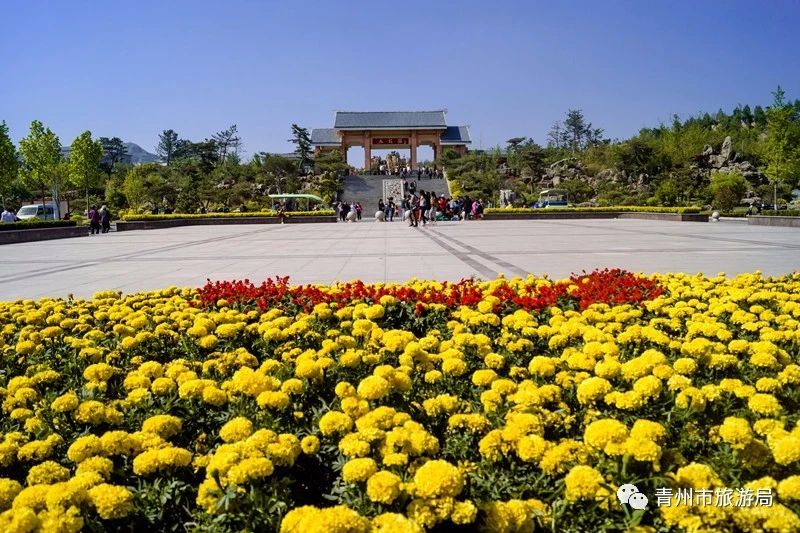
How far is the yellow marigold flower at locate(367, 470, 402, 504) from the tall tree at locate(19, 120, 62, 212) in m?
36.8

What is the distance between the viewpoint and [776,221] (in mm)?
17469

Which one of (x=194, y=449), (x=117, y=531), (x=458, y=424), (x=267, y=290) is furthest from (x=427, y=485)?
(x=267, y=290)

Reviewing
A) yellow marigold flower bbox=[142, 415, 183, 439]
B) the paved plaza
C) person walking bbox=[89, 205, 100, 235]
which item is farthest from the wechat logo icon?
person walking bbox=[89, 205, 100, 235]

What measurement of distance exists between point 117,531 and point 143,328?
2186 mm

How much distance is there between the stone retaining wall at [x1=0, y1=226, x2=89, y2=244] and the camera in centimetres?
1590

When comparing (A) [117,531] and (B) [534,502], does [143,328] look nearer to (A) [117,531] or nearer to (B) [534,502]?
(A) [117,531]

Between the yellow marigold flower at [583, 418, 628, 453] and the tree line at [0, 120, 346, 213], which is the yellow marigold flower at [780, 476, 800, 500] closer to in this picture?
the yellow marigold flower at [583, 418, 628, 453]

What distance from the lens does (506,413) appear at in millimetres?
2051

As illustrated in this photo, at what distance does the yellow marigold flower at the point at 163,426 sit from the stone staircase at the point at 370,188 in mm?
31173

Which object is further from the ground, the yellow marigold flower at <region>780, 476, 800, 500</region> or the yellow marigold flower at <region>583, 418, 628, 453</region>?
the yellow marigold flower at <region>583, 418, 628, 453</region>

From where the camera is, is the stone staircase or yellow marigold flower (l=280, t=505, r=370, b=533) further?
the stone staircase

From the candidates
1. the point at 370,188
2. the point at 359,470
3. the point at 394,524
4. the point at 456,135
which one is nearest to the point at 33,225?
the point at 359,470

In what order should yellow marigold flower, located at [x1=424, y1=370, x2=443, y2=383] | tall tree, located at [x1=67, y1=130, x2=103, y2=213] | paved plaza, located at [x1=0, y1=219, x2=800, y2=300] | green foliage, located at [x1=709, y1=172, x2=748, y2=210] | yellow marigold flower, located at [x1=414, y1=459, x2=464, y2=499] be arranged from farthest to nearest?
Result: tall tree, located at [x1=67, y1=130, x2=103, y2=213] < green foliage, located at [x1=709, y1=172, x2=748, y2=210] < paved plaza, located at [x1=0, y1=219, x2=800, y2=300] < yellow marigold flower, located at [x1=424, y1=370, x2=443, y2=383] < yellow marigold flower, located at [x1=414, y1=459, x2=464, y2=499]

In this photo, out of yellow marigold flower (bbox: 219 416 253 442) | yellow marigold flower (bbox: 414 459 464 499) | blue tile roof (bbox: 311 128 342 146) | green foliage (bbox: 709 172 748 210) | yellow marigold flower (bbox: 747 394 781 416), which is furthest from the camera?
blue tile roof (bbox: 311 128 342 146)
